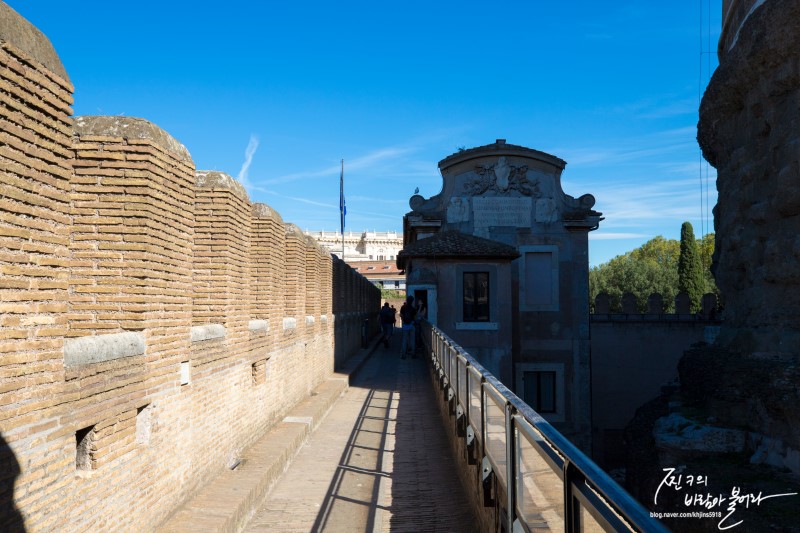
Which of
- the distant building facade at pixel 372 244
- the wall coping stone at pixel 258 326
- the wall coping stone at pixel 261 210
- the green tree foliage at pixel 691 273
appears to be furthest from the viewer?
the distant building facade at pixel 372 244

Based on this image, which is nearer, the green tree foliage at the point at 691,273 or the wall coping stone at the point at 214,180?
the wall coping stone at the point at 214,180

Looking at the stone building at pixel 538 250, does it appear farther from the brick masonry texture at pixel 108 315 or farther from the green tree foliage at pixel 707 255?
the green tree foliage at pixel 707 255

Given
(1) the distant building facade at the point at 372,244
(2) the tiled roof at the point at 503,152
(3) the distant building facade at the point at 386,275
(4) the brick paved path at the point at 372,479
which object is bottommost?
(4) the brick paved path at the point at 372,479

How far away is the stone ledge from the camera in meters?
3.78

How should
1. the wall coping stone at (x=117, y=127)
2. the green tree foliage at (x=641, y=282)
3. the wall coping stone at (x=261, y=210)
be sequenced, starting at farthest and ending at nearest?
Answer: the green tree foliage at (x=641, y=282) < the wall coping stone at (x=261, y=210) < the wall coping stone at (x=117, y=127)

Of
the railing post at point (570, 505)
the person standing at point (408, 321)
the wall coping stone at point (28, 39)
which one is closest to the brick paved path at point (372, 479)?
the railing post at point (570, 505)

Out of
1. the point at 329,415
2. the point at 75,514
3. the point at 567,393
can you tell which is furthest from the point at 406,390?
the point at 567,393

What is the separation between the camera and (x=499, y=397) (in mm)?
4480

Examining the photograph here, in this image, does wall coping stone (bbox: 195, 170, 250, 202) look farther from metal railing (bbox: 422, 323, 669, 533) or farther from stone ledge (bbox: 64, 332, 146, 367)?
metal railing (bbox: 422, 323, 669, 533)

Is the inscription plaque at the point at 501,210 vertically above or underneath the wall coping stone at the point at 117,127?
above

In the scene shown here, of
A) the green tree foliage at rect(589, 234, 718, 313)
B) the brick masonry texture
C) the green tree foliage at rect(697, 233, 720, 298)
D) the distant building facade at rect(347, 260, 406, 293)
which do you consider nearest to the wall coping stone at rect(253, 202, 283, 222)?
the brick masonry texture

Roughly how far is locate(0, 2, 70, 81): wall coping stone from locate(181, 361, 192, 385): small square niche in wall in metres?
2.75

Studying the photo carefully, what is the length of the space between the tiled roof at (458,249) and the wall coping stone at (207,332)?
14887mm

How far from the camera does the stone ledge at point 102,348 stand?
12.4ft
